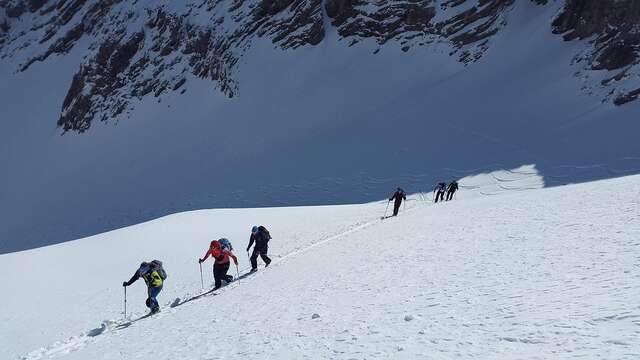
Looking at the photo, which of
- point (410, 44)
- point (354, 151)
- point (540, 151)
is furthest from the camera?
point (410, 44)

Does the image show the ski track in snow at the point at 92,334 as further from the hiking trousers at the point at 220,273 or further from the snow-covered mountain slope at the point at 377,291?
the hiking trousers at the point at 220,273

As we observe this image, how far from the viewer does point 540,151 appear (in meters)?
34.2

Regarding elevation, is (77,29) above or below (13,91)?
above

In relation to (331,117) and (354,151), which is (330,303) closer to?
(354,151)

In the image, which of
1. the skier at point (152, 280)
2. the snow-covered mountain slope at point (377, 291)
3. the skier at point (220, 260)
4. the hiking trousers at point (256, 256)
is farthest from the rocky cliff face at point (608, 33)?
the skier at point (152, 280)

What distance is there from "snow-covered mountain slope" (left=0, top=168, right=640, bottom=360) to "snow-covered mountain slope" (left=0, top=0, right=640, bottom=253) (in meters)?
16.8

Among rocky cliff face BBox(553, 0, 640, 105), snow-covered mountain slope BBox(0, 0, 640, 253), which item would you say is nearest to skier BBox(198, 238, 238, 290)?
snow-covered mountain slope BBox(0, 0, 640, 253)

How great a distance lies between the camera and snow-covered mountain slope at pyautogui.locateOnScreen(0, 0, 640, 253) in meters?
35.8

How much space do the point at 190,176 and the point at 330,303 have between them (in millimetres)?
35533

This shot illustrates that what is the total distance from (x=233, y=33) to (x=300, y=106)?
14396mm

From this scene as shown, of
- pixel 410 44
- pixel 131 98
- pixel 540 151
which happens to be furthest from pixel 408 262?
pixel 131 98

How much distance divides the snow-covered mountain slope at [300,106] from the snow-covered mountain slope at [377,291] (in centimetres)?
1685

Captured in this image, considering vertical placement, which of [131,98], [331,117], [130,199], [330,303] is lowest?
[330,303]

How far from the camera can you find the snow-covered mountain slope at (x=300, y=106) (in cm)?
3578
